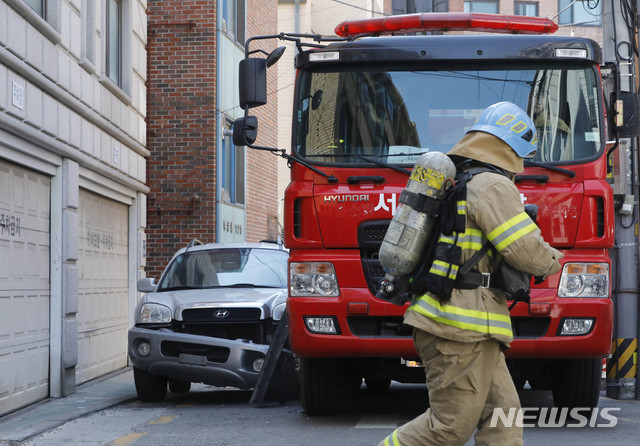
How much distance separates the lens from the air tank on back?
496 cm

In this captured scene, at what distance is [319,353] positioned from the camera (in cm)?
823

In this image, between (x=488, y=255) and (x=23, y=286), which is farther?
(x=23, y=286)

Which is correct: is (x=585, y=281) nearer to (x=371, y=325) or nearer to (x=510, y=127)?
(x=371, y=325)

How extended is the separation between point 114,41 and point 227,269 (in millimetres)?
4597

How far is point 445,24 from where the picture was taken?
9.04 metres

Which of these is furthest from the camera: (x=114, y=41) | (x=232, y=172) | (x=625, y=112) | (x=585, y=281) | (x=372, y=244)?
(x=232, y=172)

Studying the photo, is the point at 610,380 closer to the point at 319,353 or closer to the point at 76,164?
the point at 319,353

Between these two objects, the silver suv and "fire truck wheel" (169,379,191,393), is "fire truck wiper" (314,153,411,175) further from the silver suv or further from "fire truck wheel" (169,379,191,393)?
"fire truck wheel" (169,379,191,393)

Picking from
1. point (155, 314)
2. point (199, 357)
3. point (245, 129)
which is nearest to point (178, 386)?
point (155, 314)

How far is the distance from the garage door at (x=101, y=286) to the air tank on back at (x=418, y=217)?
332 inches

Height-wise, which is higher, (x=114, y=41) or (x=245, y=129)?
(x=114, y=41)

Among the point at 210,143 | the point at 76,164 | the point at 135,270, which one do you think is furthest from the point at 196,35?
the point at 76,164

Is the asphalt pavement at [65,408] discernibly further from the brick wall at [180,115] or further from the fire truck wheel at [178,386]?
the brick wall at [180,115]

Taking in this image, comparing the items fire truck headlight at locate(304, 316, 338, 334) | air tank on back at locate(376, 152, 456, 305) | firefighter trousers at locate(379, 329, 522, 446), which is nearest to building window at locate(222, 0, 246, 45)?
fire truck headlight at locate(304, 316, 338, 334)
